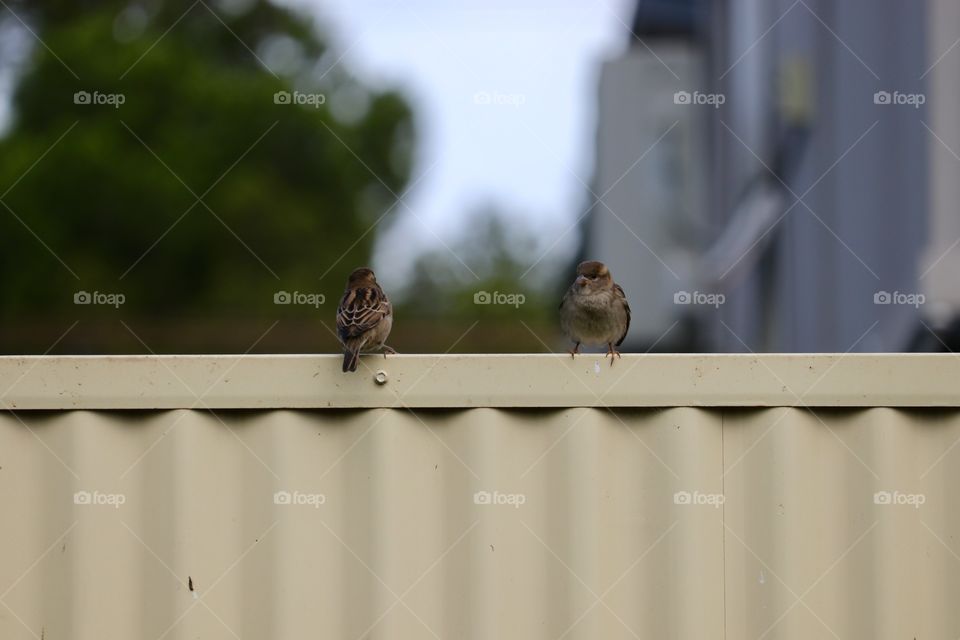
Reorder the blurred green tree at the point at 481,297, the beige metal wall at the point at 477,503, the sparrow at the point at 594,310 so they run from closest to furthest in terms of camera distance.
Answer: the beige metal wall at the point at 477,503 → the sparrow at the point at 594,310 → the blurred green tree at the point at 481,297

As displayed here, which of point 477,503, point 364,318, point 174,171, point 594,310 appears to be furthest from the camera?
point 174,171

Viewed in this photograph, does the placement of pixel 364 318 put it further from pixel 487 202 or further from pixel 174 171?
pixel 487 202

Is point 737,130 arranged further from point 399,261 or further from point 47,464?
point 399,261

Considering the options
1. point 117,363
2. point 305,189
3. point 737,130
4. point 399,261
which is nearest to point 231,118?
point 305,189

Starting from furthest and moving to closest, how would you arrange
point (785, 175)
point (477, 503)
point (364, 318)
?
1. point (785, 175)
2. point (364, 318)
3. point (477, 503)

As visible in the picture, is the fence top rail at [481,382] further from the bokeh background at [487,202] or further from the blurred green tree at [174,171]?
the blurred green tree at [174,171]

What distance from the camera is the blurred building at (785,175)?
6.93m

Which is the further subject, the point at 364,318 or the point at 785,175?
the point at 785,175

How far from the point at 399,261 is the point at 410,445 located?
1442 inches

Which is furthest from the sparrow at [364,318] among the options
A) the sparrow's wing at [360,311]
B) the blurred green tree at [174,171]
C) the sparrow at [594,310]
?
the blurred green tree at [174,171]

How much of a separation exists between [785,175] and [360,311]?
24.7 feet

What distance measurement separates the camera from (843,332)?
916 cm

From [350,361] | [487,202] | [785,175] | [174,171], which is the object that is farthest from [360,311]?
[487,202]

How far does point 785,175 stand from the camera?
11.2 m
